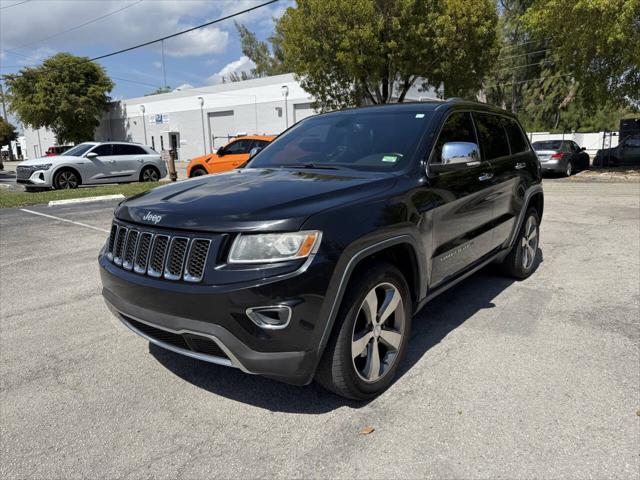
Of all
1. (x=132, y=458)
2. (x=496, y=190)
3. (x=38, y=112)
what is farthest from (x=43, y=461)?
(x=38, y=112)

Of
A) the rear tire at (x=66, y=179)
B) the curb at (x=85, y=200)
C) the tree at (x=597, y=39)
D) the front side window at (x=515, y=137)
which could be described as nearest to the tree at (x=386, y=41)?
the tree at (x=597, y=39)

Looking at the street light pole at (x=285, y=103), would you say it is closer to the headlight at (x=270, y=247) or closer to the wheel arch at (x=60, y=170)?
the wheel arch at (x=60, y=170)

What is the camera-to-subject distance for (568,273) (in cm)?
573

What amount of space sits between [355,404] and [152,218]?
159 cm

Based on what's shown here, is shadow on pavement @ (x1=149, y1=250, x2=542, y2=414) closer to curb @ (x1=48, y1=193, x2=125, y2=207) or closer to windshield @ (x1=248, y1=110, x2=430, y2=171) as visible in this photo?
windshield @ (x1=248, y1=110, x2=430, y2=171)

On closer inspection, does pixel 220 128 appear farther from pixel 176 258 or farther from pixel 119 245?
pixel 176 258

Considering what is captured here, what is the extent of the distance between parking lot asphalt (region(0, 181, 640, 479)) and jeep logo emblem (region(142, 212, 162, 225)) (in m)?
1.10

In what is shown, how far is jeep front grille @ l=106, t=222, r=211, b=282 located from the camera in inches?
101

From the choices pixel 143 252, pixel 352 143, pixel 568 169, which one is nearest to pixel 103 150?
pixel 352 143

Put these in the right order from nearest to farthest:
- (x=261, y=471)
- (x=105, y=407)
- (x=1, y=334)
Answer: (x=261, y=471), (x=105, y=407), (x=1, y=334)

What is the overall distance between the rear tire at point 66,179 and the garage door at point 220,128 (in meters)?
22.8

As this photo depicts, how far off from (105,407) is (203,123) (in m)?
39.3

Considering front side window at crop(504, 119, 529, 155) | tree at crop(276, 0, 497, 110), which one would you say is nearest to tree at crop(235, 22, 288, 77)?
tree at crop(276, 0, 497, 110)

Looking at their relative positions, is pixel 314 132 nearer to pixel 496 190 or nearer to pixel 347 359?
pixel 496 190
